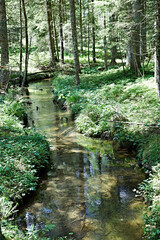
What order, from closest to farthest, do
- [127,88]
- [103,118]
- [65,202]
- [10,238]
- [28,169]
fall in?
[10,238], [65,202], [28,169], [103,118], [127,88]

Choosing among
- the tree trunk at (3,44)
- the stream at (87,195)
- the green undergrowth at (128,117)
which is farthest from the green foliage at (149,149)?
the tree trunk at (3,44)

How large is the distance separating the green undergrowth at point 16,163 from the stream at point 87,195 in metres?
0.37

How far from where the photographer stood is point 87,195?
5.86m

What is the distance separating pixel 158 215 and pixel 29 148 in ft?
13.9

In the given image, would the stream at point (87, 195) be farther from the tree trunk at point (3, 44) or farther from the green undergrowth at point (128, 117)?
the tree trunk at point (3, 44)

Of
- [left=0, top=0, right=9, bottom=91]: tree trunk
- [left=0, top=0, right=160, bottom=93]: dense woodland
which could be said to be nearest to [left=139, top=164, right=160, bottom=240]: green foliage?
[left=0, top=0, right=160, bottom=93]: dense woodland

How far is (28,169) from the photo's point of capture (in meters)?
6.34

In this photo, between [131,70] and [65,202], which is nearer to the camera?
[65,202]

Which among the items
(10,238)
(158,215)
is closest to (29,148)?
(10,238)

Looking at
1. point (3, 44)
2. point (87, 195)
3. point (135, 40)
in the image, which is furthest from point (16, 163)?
point (135, 40)

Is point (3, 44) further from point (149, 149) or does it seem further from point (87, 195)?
point (87, 195)

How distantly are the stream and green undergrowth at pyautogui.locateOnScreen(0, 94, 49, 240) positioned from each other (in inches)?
14.6

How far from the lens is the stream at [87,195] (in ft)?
15.4

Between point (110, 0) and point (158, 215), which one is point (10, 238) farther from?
point (110, 0)
